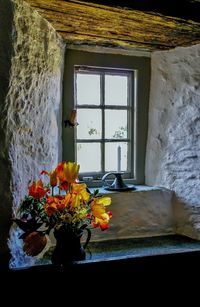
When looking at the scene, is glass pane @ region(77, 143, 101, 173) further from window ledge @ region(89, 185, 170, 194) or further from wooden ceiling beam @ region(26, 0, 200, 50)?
wooden ceiling beam @ region(26, 0, 200, 50)

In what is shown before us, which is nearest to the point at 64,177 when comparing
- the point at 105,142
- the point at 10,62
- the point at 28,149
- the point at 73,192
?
the point at 73,192

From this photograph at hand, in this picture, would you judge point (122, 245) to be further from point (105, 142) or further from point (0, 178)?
point (0, 178)

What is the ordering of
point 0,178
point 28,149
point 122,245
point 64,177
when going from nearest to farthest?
point 0,178
point 64,177
point 28,149
point 122,245

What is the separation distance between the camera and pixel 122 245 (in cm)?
176

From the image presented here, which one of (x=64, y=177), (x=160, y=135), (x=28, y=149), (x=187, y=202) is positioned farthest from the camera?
(x=160, y=135)

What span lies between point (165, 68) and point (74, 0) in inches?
35.2

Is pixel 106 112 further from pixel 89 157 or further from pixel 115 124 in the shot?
pixel 89 157

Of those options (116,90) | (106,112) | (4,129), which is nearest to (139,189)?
(106,112)

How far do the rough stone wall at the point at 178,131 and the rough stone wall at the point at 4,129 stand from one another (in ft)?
3.51

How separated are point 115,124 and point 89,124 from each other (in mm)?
165

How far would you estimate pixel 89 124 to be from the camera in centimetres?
201

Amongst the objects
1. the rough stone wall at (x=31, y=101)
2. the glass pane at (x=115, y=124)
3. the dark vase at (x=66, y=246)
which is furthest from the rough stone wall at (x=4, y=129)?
the glass pane at (x=115, y=124)

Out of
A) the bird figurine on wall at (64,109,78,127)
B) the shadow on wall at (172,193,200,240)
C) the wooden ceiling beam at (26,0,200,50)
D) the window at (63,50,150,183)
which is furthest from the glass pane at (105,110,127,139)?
the shadow on wall at (172,193,200,240)

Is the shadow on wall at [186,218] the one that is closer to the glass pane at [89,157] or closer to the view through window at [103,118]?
the view through window at [103,118]
